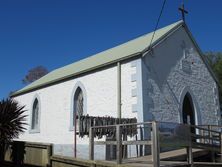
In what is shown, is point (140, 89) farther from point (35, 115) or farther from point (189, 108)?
point (35, 115)

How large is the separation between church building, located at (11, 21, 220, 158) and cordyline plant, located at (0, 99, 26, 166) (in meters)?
3.87

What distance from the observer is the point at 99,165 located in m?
9.58

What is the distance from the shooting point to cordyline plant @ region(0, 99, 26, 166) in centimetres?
1391

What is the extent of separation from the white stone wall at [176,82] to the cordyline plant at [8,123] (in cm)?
568

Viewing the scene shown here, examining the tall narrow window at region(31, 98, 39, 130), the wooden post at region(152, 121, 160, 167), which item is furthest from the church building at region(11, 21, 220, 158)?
the wooden post at region(152, 121, 160, 167)

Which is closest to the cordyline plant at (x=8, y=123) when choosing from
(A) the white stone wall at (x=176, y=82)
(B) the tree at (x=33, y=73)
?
(A) the white stone wall at (x=176, y=82)

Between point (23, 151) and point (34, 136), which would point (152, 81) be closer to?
point (23, 151)

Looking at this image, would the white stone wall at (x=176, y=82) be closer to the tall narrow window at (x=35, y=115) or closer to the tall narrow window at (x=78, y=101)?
the tall narrow window at (x=78, y=101)

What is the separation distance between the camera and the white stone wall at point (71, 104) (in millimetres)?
15445

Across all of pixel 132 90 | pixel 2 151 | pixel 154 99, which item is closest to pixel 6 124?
pixel 2 151

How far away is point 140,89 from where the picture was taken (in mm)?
14633

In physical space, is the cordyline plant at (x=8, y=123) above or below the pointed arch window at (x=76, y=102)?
below

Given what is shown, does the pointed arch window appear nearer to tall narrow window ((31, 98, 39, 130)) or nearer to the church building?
the church building

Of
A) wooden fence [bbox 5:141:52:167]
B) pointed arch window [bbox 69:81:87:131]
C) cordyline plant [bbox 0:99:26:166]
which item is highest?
pointed arch window [bbox 69:81:87:131]
